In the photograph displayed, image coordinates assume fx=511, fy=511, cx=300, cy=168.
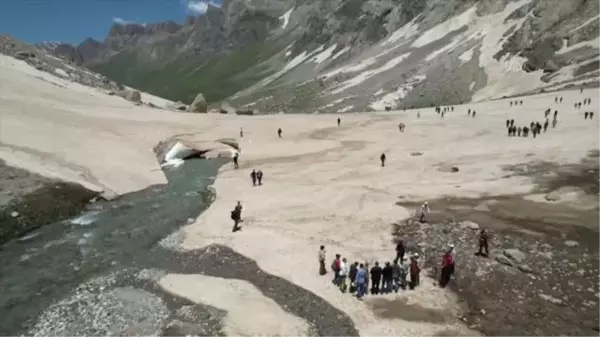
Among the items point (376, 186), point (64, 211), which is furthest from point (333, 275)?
point (64, 211)

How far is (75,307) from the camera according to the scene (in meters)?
24.6

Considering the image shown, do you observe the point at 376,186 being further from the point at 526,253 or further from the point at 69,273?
the point at 69,273

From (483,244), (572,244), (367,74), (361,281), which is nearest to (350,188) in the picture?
(483,244)

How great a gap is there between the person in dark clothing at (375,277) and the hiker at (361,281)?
398 millimetres

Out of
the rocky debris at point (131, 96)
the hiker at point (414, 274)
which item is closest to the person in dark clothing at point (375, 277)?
the hiker at point (414, 274)

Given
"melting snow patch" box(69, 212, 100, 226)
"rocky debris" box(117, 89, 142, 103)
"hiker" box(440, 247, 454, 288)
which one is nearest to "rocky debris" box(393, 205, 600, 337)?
"hiker" box(440, 247, 454, 288)

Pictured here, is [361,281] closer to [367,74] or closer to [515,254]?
[515,254]

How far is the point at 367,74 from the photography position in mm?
188125

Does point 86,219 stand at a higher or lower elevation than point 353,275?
higher

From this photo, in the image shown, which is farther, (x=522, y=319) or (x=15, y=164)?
(x=15, y=164)

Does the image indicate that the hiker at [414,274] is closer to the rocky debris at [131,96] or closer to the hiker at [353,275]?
the hiker at [353,275]

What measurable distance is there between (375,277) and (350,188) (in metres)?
19.8

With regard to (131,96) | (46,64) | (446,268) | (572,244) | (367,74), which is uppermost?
(367,74)

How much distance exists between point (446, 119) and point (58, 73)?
3091 inches
